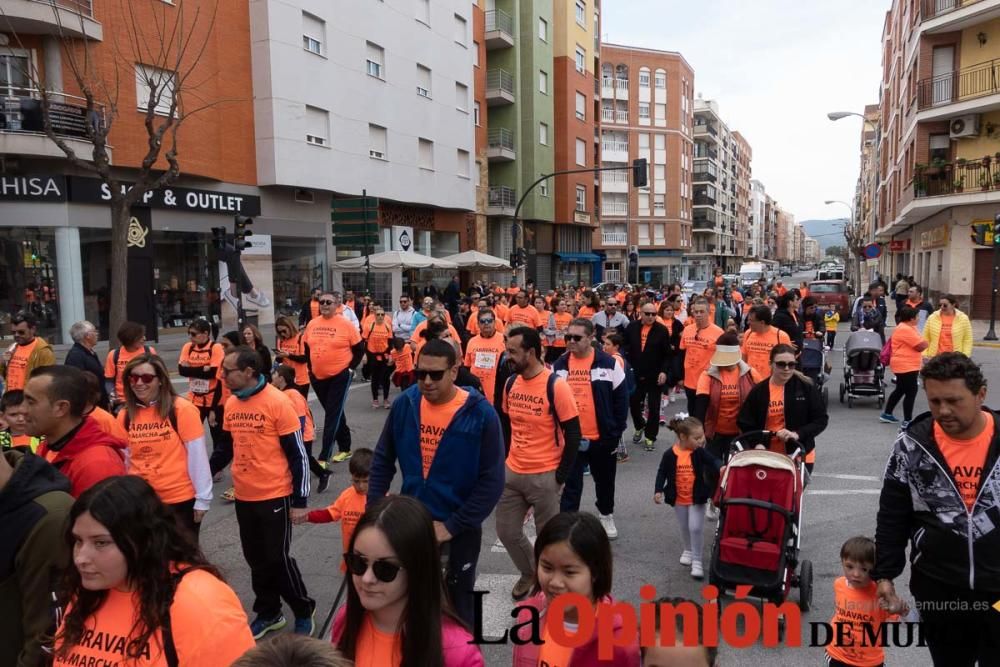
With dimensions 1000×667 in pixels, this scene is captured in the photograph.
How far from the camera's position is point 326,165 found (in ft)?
82.1

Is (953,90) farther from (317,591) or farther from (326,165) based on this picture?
(317,591)

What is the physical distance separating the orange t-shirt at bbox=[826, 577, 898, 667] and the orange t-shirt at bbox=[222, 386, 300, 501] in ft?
10.6

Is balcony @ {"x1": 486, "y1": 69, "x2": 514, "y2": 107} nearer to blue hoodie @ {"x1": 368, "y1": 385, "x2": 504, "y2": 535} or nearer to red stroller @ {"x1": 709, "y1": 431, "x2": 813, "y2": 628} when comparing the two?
red stroller @ {"x1": 709, "y1": 431, "x2": 813, "y2": 628}

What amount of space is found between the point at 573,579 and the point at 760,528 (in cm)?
251

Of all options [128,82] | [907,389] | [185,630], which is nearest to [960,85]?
[907,389]

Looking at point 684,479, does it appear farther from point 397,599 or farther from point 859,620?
point 397,599

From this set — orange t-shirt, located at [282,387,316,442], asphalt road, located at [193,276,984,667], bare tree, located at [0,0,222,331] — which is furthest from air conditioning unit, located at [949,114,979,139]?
orange t-shirt, located at [282,387,316,442]

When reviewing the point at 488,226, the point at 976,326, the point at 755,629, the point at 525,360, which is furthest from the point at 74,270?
the point at 976,326

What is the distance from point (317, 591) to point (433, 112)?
28.2 metres

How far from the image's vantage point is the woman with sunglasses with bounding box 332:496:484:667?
7.20 feet

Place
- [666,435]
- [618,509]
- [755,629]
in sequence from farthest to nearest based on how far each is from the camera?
[666,435] < [618,509] < [755,629]

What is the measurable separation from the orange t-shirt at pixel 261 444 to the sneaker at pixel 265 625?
0.79 m

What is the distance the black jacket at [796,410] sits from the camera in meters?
5.27

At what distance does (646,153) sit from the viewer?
6862 cm
